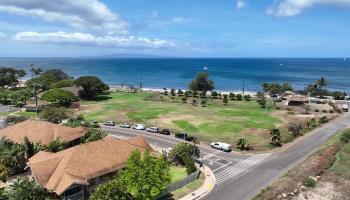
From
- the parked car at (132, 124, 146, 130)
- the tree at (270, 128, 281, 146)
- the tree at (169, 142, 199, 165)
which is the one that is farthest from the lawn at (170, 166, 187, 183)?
the parked car at (132, 124, 146, 130)

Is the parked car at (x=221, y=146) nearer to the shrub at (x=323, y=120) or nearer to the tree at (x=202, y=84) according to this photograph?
the shrub at (x=323, y=120)

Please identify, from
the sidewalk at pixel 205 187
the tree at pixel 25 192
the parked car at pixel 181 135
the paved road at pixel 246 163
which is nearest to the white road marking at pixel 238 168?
the paved road at pixel 246 163

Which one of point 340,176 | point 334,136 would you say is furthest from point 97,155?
point 334,136

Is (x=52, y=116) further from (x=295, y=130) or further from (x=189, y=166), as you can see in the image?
(x=295, y=130)

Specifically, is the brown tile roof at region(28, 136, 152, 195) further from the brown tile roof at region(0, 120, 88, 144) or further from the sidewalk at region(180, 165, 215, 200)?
the sidewalk at region(180, 165, 215, 200)

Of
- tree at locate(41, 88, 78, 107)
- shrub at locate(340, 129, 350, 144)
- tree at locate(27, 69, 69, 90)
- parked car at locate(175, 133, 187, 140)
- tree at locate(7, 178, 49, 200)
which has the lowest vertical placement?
parked car at locate(175, 133, 187, 140)

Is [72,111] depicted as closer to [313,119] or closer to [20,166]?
[20,166]
